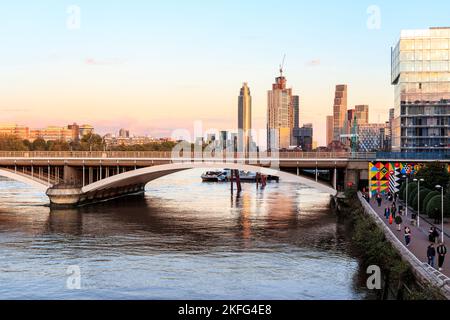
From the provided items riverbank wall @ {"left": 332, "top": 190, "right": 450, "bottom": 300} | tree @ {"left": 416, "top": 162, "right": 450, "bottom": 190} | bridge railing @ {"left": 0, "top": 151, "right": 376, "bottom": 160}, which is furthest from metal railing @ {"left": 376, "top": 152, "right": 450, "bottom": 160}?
riverbank wall @ {"left": 332, "top": 190, "right": 450, "bottom": 300}

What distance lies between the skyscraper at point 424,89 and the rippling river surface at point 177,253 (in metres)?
42.0

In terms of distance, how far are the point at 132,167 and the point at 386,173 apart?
31.3 m

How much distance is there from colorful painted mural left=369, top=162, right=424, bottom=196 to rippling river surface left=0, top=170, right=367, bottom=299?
19.4ft

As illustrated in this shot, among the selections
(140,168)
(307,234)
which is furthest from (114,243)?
(140,168)

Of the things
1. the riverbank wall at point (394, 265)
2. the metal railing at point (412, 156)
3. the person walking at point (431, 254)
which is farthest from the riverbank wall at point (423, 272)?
the metal railing at point (412, 156)

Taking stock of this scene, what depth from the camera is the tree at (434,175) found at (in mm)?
58812

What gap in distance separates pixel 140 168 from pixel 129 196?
14271 mm

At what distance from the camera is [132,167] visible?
80.2 metres

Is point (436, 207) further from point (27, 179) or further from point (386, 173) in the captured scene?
point (27, 179)

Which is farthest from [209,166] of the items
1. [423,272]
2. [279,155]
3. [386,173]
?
[423,272]

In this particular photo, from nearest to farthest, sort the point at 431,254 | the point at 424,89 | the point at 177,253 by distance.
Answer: the point at 431,254
the point at 177,253
the point at 424,89

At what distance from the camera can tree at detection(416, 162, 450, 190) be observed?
58812 mm

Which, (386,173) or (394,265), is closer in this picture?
(394,265)
